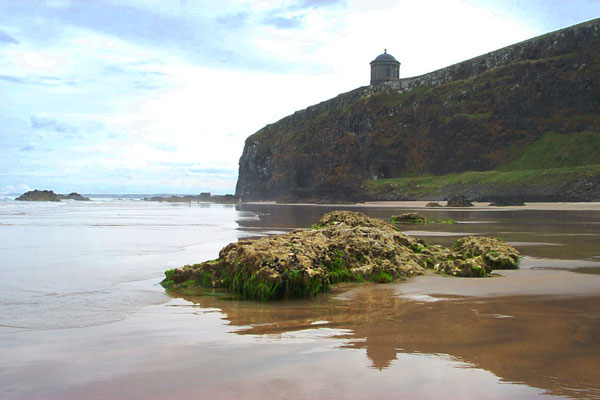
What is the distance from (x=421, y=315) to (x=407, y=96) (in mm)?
92420

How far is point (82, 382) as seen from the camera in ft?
10.3

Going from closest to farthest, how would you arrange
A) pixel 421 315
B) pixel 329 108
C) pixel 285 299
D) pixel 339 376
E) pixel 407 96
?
pixel 339 376, pixel 421 315, pixel 285 299, pixel 407 96, pixel 329 108

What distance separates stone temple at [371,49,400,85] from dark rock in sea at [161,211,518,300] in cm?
10883

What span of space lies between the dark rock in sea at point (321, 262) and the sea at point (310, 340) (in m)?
0.26

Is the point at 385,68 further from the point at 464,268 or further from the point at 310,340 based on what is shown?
the point at 310,340

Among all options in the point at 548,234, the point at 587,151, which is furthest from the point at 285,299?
the point at 587,151

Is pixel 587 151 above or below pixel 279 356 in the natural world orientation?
above

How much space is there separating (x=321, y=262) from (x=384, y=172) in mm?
83106

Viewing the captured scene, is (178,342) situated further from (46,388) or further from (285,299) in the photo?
(285,299)

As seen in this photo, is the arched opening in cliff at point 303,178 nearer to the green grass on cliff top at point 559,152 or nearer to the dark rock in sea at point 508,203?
the green grass on cliff top at point 559,152

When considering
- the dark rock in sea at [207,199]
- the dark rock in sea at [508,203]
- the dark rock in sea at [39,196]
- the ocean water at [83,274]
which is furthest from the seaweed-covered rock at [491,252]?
the dark rock in sea at [207,199]

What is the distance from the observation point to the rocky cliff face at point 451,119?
74438mm

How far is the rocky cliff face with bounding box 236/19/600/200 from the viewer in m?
74.4

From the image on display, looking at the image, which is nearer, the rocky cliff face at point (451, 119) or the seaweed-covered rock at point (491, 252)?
the seaweed-covered rock at point (491, 252)
